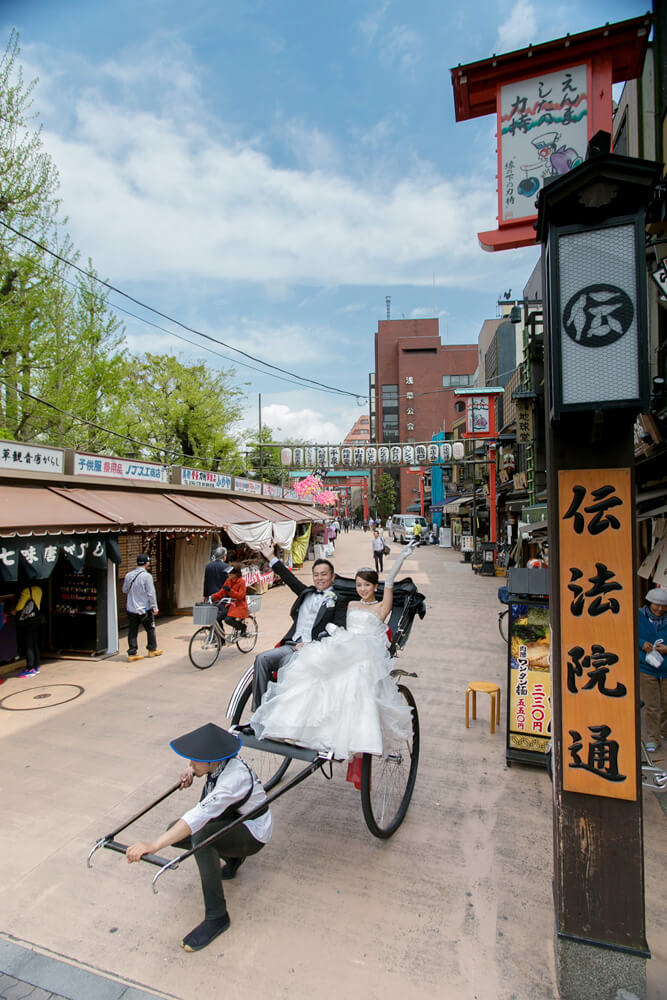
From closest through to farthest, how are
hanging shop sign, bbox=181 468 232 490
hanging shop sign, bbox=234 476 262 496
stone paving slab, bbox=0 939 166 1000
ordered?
stone paving slab, bbox=0 939 166 1000, hanging shop sign, bbox=181 468 232 490, hanging shop sign, bbox=234 476 262 496

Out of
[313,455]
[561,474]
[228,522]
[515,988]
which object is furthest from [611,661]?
[313,455]

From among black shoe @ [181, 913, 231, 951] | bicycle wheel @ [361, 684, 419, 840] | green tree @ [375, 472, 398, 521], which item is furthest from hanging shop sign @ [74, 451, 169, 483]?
green tree @ [375, 472, 398, 521]

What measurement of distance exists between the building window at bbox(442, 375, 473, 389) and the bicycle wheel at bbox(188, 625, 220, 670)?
225 feet

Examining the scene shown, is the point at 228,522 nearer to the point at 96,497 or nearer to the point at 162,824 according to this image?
the point at 96,497

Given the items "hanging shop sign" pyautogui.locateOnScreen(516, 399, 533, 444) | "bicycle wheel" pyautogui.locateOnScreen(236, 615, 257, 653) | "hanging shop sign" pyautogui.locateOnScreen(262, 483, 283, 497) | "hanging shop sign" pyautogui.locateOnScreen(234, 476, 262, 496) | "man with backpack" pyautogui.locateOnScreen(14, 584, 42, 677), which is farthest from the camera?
"hanging shop sign" pyautogui.locateOnScreen(262, 483, 283, 497)

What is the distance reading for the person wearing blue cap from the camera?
2.90 meters

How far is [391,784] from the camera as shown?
4.43 metres

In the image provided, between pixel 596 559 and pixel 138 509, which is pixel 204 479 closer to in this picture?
pixel 138 509

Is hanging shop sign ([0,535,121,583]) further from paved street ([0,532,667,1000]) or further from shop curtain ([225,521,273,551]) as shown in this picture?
shop curtain ([225,521,273,551])

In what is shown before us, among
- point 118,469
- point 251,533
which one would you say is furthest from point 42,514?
point 251,533

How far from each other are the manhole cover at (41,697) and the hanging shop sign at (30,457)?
3386 mm

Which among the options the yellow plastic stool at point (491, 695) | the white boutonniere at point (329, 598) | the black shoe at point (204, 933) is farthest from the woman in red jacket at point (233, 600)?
the black shoe at point (204, 933)

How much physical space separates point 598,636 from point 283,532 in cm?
1485

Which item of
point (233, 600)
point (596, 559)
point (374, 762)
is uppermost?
point (596, 559)
